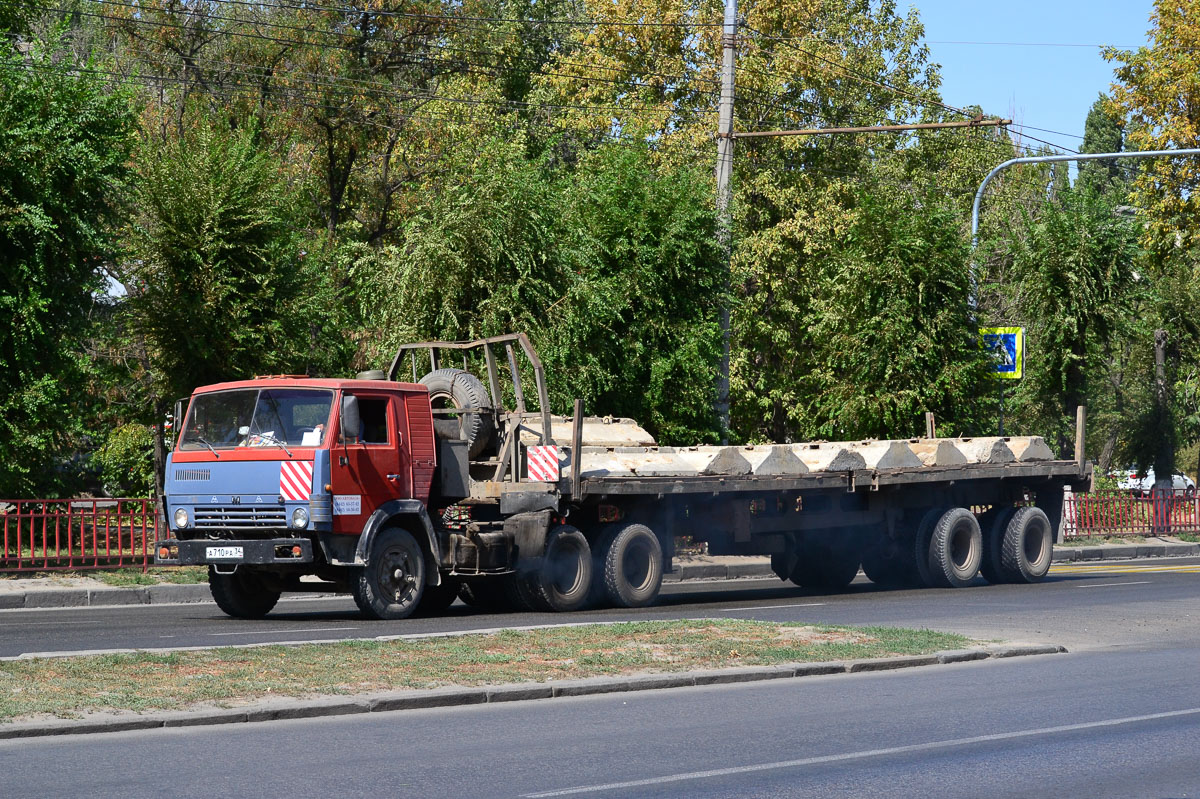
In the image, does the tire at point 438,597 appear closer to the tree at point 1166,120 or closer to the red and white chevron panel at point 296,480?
the red and white chevron panel at point 296,480

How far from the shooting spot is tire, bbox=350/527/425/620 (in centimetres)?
1529

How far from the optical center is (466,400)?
17156mm

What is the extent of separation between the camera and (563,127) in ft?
142

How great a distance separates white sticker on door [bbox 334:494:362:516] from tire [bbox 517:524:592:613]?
90.9 inches

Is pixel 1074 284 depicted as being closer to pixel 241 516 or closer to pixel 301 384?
pixel 301 384

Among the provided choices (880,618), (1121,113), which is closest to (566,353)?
(880,618)

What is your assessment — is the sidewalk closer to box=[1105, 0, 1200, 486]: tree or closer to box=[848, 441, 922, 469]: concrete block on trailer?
box=[848, 441, 922, 469]: concrete block on trailer

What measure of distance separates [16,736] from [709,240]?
18870mm

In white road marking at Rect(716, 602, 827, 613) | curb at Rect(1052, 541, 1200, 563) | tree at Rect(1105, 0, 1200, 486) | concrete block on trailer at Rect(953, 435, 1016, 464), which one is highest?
tree at Rect(1105, 0, 1200, 486)

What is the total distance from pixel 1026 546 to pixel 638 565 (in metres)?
7.12

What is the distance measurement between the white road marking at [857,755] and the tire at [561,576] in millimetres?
8039

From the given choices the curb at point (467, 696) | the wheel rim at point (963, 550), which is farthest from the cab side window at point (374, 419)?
the wheel rim at point (963, 550)

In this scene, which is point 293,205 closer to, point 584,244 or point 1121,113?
point 584,244

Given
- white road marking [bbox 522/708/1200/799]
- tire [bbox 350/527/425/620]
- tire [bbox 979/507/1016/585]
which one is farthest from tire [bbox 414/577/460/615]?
white road marking [bbox 522/708/1200/799]
